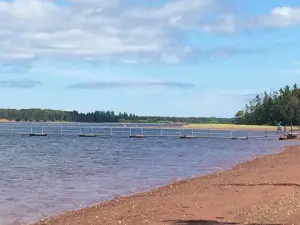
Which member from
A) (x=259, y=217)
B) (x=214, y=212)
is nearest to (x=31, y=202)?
(x=214, y=212)

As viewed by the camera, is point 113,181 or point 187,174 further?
point 187,174

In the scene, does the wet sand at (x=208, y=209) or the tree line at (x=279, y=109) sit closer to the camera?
the wet sand at (x=208, y=209)

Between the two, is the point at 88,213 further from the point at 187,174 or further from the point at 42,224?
the point at 187,174

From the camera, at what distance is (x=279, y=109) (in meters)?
165

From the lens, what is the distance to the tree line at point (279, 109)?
162750 millimetres

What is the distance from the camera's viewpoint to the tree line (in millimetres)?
162750

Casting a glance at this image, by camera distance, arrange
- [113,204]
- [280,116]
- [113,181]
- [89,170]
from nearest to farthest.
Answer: [113,204] < [113,181] < [89,170] < [280,116]

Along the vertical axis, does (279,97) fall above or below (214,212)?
above

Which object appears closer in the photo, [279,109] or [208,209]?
[208,209]

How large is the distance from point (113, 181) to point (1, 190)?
19.7 feet

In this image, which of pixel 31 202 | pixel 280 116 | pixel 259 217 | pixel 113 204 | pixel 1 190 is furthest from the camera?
pixel 280 116

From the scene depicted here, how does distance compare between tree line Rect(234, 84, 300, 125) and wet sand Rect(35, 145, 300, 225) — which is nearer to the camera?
wet sand Rect(35, 145, 300, 225)

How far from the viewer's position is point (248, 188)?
18.2 m

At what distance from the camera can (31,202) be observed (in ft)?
62.6
